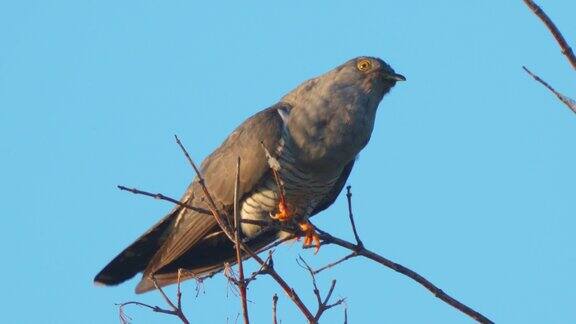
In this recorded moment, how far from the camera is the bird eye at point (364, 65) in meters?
5.63

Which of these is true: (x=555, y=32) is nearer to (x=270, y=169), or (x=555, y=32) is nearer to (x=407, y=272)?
(x=407, y=272)

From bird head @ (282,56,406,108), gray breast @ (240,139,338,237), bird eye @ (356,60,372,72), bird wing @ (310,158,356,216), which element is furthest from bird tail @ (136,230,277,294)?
bird eye @ (356,60,372,72)

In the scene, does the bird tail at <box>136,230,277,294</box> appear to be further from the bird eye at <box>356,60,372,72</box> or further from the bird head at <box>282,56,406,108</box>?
the bird eye at <box>356,60,372,72</box>

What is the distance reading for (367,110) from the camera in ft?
17.9

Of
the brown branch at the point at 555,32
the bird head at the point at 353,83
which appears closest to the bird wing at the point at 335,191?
the bird head at the point at 353,83

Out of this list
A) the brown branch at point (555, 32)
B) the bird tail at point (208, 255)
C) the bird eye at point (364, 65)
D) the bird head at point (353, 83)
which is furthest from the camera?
the bird eye at point (364, 65)

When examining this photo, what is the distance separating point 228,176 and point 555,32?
11.7ft

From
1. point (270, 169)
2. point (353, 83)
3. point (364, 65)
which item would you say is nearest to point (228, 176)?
point (270, 169)

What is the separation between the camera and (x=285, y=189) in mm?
5230

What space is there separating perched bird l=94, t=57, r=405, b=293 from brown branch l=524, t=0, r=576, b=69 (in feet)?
10.5

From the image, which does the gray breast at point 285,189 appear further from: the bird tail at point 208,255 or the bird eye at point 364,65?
the bird eye at point 364,65

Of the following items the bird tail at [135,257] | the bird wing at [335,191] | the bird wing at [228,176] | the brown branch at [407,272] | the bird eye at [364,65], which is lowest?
the brown branch at [407,272]

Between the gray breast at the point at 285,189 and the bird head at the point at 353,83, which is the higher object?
the bird head at the point at 353,83

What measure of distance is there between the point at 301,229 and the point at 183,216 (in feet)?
4.69
